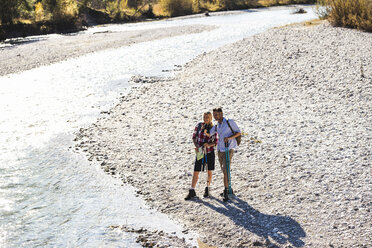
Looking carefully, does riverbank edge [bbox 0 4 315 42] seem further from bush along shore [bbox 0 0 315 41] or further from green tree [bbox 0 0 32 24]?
green tree [bbox 0 0 32 24]

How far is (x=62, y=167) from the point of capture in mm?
13320

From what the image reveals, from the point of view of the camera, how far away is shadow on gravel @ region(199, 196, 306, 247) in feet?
28.6

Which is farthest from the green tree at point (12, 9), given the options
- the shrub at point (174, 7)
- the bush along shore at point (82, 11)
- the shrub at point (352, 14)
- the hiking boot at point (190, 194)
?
the hiking boot at point (190, 194)

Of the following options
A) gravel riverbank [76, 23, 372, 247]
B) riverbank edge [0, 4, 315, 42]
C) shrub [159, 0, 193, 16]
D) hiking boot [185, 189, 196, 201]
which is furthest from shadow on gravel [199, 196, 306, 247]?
shrub [159, 0, 193, 16]

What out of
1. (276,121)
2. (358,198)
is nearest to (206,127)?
(358,198)

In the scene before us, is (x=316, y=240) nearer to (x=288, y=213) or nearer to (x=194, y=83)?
(x=288, y=213)

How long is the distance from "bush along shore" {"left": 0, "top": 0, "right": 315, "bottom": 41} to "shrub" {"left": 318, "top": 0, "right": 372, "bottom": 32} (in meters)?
30.5

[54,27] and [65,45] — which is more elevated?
[54,27]

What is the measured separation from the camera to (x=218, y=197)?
1059 centimetres

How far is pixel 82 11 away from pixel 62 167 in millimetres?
46920

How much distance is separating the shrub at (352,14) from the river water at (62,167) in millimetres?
12146

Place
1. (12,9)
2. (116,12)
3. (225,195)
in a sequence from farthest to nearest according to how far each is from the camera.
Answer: (116,12)
(12,9)
(225,195)

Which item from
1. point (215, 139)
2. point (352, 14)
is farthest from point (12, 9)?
point (215, 139)

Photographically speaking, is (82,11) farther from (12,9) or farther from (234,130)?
(234,130)
